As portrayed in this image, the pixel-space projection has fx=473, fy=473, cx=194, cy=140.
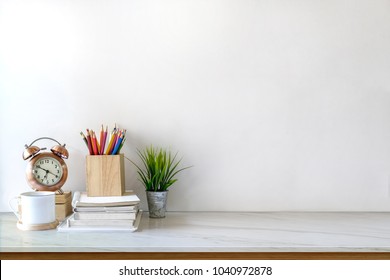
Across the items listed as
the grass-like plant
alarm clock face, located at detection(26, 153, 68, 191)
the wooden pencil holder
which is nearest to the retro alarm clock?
alarm clock face, located at detection(26, 153, 68, 191)

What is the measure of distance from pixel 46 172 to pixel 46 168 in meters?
0.01

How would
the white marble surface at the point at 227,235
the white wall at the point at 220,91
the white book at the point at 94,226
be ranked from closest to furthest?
the white marble surface at the point at 227,235
the white book at the point at 94,226
the white wall at the point at 220,91

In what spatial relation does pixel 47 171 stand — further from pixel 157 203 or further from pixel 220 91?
pixel 220 91

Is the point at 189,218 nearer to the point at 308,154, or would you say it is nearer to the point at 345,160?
the point at 308,154

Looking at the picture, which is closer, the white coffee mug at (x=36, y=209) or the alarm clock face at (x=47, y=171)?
the white coffee mug at (x=36, y=209)

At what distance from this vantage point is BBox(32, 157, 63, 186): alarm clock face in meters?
Result: 1.52

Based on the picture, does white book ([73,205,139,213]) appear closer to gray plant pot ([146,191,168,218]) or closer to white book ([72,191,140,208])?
white book ([72,191,140,208])

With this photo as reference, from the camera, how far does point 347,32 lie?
1640 mm

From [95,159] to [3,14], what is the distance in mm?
615

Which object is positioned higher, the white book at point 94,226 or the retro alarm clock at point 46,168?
the retro alarm clock at point 46,168

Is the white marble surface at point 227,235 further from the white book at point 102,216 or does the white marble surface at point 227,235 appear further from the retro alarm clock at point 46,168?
the retro alarm clock at point 46,168

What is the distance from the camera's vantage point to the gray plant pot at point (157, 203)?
1.53 m

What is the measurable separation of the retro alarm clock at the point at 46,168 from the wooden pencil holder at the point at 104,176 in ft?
0.34

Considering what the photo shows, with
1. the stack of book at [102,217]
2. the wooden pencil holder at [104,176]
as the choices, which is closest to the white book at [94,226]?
the stack of book at [102,217]
